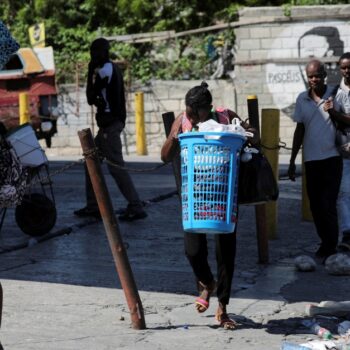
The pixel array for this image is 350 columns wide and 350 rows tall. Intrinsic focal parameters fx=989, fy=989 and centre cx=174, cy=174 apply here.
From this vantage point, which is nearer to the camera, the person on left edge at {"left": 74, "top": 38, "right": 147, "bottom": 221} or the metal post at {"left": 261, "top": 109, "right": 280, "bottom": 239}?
the metal post at {"left": 261, "top": 109, "right": 280, "bottom": 239}

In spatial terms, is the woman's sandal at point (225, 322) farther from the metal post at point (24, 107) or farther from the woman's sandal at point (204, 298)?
the metal post at point (24, 107)

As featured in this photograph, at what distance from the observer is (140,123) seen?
69.6ft

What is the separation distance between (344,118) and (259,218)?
3.76 ft

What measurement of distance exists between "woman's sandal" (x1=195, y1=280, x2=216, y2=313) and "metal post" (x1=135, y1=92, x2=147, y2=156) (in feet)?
47.5

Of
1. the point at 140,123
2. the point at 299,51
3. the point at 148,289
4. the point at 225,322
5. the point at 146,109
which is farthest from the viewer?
the point at 146,109

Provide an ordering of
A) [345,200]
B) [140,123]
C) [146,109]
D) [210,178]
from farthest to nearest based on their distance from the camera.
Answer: [146,109], [140,123], [345,200], [210,178]

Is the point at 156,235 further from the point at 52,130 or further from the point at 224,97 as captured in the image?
the point at 224,97

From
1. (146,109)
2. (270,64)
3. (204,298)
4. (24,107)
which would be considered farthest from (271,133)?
(146,109)

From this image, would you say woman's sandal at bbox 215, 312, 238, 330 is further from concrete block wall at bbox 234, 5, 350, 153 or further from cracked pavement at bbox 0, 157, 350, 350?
concrete block wall at bbox 234, 5, 350, 153

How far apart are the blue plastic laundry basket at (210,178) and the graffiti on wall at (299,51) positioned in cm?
1565

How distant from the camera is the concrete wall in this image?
21703 mm

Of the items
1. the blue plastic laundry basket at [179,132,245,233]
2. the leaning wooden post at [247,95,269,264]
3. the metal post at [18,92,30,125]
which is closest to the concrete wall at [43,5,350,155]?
the metal post at [18,92,30,125]

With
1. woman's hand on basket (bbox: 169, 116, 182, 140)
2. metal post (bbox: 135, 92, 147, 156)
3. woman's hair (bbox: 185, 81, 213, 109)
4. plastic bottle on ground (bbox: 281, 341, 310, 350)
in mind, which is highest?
woman's hair (bbox: 185, 81, 213, 109)

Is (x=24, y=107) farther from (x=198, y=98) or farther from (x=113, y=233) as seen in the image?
(x=198, y=98)
